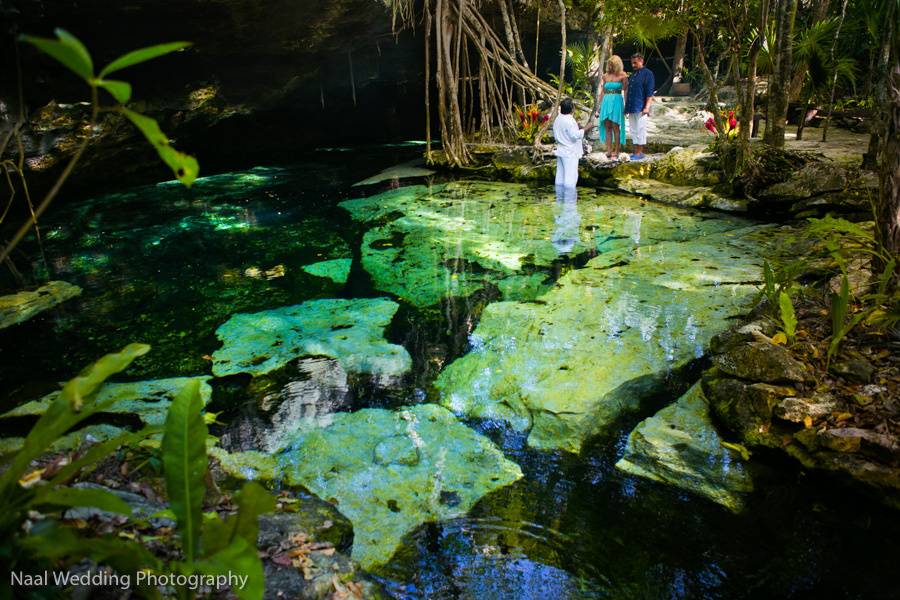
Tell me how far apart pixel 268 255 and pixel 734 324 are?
4.39m

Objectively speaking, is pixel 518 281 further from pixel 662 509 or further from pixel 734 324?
pixel 662 509

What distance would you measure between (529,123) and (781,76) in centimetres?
432

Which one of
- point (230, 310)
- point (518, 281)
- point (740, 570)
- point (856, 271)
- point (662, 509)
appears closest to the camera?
point (740, 570)

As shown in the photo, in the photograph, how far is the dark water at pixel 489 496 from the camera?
2199 mm

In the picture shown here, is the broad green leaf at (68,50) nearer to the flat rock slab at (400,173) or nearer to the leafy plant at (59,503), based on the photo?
the leafy plant at (59,503)

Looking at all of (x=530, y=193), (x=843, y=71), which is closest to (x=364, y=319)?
(x=530, y=193)

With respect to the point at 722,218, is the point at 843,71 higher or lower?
higher

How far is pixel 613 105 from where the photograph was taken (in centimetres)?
789

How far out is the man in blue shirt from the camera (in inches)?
A: 306

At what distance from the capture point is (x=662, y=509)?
2561mm

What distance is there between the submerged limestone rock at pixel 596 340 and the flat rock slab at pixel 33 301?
141 inches

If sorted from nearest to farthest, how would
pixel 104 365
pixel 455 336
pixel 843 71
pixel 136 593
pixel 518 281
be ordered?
pixel 104 365, pixel 136 593, pixel 455 336, pixel 518 281, pixel 843 71

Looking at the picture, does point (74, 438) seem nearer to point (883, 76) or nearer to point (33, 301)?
point (33, 301)

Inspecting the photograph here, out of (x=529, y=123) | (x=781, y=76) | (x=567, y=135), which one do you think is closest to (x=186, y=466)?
(x=567, y=135)
